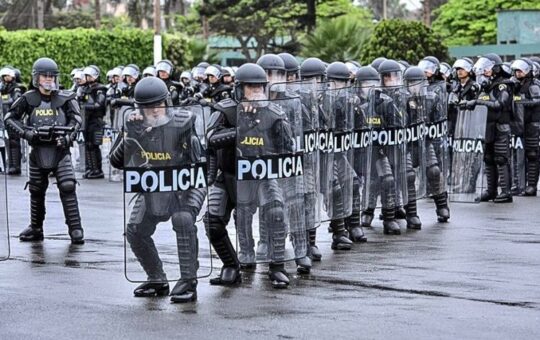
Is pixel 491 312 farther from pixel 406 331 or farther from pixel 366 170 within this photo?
pixel 366 170

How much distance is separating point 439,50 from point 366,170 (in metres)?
20.6

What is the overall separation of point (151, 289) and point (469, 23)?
5179 centimetres

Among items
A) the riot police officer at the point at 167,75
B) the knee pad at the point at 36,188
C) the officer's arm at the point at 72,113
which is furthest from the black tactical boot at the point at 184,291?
the riot police officer at the point at 167,75

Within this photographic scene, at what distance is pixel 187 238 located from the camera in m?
10.1

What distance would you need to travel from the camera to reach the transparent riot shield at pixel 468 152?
18.2m

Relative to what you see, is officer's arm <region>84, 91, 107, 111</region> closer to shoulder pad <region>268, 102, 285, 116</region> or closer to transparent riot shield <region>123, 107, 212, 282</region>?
shoulder pad <region>268, 102, 285, 116</region>

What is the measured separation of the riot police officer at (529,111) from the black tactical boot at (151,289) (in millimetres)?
10513

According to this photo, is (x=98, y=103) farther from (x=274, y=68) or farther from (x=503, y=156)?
(x=274, y=68)

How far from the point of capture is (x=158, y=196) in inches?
395

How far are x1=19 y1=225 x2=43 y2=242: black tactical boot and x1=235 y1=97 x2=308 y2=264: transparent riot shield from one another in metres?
4.24

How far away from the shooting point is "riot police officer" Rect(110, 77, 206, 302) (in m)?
9.97

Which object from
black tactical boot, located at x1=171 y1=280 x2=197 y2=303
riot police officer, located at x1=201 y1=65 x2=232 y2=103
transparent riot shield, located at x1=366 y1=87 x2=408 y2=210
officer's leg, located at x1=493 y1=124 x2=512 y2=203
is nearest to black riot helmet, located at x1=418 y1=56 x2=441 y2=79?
transparent riot shield, located at x1=366 y1=87 x2=408 y2=210

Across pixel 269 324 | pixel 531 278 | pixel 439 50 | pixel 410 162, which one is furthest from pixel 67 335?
pixel 439 50

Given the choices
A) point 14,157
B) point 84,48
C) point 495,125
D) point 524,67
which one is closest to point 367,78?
point 495,125
